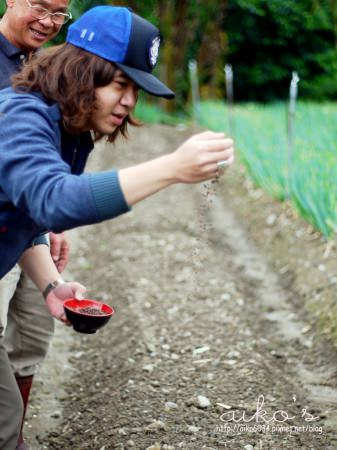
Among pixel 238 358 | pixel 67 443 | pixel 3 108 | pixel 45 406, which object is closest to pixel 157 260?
pixel 238 358

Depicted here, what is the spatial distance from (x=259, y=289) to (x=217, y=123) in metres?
5.73

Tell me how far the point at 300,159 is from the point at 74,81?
13.6ft

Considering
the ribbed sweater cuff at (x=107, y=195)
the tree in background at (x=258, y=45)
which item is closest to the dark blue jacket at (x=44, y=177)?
the ribbed sweater cuff at (x=107, y=195)

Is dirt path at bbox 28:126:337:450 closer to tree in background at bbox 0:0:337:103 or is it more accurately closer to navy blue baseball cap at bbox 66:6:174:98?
navy blue baseball cap at bbox 66:6:174:98

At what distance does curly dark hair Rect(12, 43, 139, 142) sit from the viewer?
1.72 metres

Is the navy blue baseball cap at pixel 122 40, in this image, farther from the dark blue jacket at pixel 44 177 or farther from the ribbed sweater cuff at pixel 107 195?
the ribbed sweater cuff at pixel 107 195

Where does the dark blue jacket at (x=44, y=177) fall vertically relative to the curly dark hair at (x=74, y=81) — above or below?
below

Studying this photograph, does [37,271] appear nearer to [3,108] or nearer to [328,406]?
[3,108]

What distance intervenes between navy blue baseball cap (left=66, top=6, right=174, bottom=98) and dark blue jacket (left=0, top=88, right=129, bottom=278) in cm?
17

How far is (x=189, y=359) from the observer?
3.36 meters

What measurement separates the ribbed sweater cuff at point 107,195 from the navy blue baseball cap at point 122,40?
0.27 metres

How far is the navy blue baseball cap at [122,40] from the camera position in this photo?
1.72 metres

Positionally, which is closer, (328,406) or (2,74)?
(2,74)

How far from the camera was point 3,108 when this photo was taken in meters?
1.67
